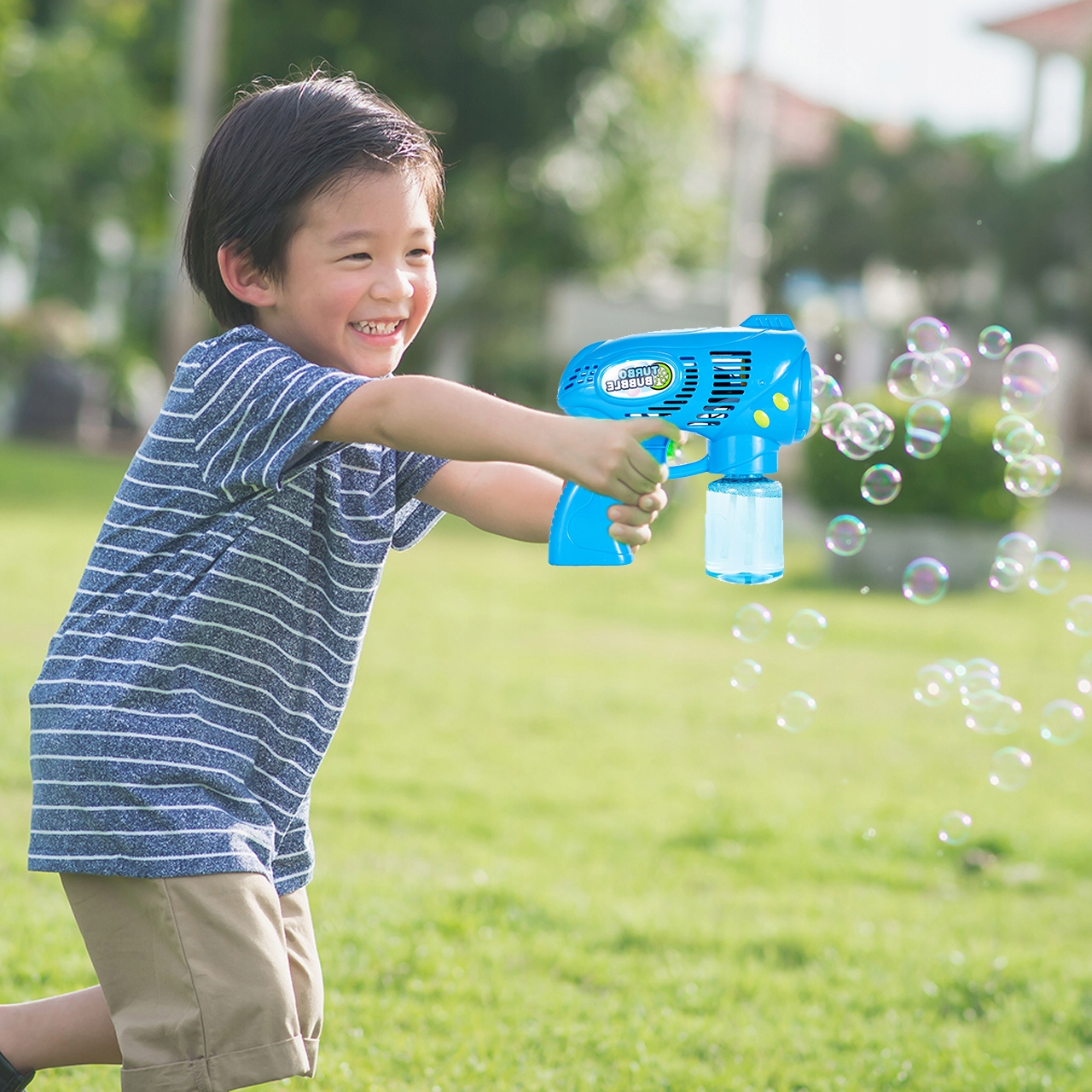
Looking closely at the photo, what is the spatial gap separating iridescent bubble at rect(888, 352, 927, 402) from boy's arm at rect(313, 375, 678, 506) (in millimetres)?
1318

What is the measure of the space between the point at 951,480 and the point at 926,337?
7675mm

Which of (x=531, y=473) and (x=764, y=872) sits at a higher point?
(x=531, y=473)

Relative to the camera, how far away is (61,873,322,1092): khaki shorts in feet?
6.12

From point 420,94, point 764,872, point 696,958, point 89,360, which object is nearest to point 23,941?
point 696,958

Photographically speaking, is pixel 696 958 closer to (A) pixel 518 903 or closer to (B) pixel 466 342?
(A) pixel 518 903

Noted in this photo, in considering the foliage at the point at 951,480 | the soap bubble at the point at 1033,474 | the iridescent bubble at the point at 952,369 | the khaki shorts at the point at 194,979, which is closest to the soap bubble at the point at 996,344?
the iridescent bubble at the point at 952,369

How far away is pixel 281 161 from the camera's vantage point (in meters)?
1.95

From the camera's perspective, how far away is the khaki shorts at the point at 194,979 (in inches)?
73.4

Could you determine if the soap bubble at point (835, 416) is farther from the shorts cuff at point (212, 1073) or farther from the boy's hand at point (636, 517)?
the shorts cuff at point (212, 1073)

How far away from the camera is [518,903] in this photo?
3.54 m

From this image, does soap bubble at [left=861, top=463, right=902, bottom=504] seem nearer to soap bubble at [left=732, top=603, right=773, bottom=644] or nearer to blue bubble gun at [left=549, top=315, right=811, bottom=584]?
Answer: soap bubble at [left=732, top=603, right=773, bottom=644]

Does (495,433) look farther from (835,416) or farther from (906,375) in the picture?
(906,375)

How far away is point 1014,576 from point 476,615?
508 centimetres

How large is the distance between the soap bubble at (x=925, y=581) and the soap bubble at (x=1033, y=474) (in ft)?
0.80
